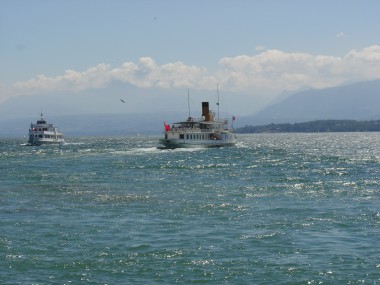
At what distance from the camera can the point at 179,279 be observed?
22766 millimetres

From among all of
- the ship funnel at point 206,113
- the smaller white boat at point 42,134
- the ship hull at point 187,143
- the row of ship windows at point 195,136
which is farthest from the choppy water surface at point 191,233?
the smaller white boat at point 42,134

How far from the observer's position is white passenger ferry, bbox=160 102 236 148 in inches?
5039

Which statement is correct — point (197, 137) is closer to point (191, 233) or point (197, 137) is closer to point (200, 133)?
point (200, 133)

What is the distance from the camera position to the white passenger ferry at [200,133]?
420 feet

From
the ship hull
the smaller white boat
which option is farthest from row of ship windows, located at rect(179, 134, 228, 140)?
the smaller white boat

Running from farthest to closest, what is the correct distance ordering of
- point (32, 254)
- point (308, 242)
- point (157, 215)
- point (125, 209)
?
point (125, 209) < point (157, 215) < point (308, 242) < point (32, 254)

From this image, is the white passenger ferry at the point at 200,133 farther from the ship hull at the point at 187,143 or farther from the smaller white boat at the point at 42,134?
the smaller white boat at the point at 42,134

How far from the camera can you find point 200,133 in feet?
430

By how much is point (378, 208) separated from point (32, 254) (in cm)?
2257

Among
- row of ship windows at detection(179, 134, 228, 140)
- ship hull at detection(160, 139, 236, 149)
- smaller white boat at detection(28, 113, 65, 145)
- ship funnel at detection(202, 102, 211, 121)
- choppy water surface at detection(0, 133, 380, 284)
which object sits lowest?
choppy water surface at detection(0, 133, 380, 284)

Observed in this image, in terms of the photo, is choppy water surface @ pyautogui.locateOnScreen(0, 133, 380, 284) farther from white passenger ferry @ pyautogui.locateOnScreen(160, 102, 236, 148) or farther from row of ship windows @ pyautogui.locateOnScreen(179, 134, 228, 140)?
row of ship windows @ pyautogui.locateOnScreen(179, 134, 228, 140)

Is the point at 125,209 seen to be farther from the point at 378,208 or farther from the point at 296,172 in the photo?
the point at 296,172

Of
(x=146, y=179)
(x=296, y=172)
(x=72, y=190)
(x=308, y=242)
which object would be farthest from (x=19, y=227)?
(x=296, y=172)

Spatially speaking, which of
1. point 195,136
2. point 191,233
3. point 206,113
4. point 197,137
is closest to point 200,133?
point 197,137
